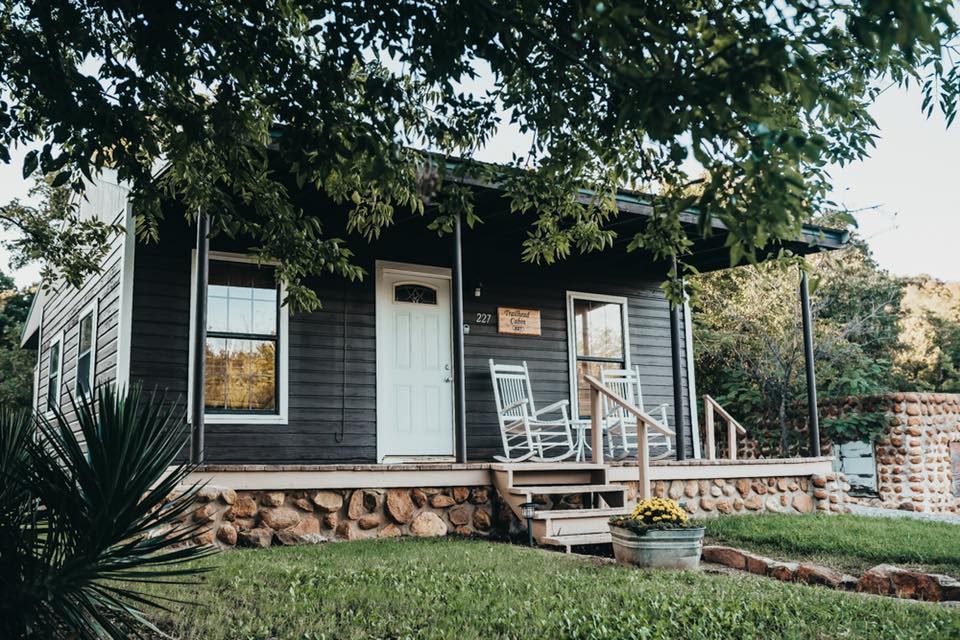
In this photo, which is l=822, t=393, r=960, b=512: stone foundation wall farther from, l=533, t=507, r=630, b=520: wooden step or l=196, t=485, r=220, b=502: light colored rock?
l=196, t=485, r=220, b=502: light colored rock

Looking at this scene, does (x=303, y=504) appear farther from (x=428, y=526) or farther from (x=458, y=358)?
(x=458, y=358)

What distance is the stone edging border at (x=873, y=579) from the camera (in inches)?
188

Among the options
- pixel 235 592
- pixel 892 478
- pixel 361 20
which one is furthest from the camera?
pixel 892 478

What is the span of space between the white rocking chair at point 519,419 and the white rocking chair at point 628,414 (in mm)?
573

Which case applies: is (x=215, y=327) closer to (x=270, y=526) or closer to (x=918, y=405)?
(x=270, y=526)

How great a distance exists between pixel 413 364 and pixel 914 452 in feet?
26.2

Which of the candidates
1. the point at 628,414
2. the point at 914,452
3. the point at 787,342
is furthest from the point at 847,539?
the point at 787,342

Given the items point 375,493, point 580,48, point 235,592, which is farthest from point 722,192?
point 375,493

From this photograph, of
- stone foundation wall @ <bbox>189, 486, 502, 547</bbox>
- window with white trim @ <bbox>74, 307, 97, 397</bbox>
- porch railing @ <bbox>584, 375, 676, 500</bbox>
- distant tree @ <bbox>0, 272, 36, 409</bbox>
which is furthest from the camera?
distant tree @ <bbox>0, 272, 36, 409</bbox>

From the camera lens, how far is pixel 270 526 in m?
5.88

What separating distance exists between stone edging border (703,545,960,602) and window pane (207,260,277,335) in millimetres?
4589

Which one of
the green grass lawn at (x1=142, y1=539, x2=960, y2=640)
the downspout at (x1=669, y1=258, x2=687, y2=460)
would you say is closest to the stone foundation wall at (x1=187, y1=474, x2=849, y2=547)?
the downspout at (x1=669, y1=258, x2=687, y2=460)

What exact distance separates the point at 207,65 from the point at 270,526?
11.4 ft

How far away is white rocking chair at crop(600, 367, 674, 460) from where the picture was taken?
8703 mm
